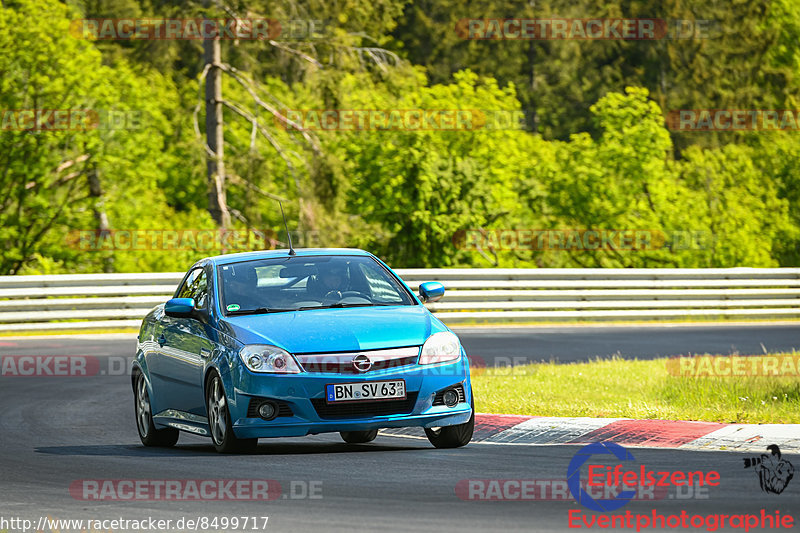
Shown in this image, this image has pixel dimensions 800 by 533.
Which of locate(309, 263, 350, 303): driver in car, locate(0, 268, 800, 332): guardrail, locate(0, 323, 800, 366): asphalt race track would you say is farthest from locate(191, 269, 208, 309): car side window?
locate(0, 268, 800, 332): guardrail

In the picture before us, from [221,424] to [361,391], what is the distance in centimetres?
115

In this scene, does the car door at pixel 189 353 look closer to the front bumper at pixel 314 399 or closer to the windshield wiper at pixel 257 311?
the windshield wiper at pixel 257 311

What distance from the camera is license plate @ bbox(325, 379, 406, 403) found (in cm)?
930

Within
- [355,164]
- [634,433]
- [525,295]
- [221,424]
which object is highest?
[221,424]

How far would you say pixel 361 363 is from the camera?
9.27 metres

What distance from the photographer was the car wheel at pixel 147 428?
36.7ft

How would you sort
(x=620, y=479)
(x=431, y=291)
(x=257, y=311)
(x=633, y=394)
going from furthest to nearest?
(x=633, y=394) < (x=431, y=291) < (x=257, y=311) < (x=620, y=479)

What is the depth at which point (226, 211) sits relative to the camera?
115 ft

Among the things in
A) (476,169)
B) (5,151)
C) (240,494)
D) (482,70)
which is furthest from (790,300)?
(482,70)

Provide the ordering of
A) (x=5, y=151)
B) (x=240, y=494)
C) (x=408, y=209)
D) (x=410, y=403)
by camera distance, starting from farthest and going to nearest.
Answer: (x=408, y=209)
(x=5, y=151)
(x=410, y=403)
(x=240, y=494)

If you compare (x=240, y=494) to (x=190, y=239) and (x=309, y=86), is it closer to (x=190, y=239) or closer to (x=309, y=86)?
(x=190, y=239)

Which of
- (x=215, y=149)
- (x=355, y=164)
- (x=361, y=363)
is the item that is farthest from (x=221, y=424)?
(x=355, y=164)

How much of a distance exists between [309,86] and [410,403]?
26.7 metres

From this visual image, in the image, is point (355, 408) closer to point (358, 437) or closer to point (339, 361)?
point (339, 361)
